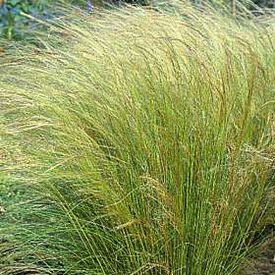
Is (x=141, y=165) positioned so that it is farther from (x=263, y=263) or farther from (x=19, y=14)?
(x=19, y=14)

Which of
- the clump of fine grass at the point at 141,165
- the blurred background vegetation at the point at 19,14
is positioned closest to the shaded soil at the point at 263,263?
the clump of fine grass at the point at 141,165

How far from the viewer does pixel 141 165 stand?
99.0 inches

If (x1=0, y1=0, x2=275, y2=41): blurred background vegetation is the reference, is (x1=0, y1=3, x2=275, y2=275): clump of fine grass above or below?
above

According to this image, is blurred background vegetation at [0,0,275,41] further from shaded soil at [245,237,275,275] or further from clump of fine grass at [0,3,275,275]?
shaded soil at [245,237,275,275]

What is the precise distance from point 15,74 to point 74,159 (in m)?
0.96

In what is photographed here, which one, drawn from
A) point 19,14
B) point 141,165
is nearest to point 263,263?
point 141,165

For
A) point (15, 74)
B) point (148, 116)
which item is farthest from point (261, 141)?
point (15, 74)

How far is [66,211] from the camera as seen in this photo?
246cm

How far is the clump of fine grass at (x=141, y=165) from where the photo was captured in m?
2.45

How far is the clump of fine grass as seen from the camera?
245 cm

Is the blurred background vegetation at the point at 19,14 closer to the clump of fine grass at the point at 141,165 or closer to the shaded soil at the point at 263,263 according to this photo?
the clump of fine grass at the point at 141,165

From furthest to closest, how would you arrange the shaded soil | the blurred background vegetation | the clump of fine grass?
1. the blurred background vegetation
2. the shaded soil
3. the clump of fine grass

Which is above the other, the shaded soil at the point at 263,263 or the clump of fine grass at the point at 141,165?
the clump of fine grass at the point at 141,165

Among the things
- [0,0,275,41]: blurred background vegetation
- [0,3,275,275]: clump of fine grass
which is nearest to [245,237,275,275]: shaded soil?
[0,3,275,275]: clump of fine grass
